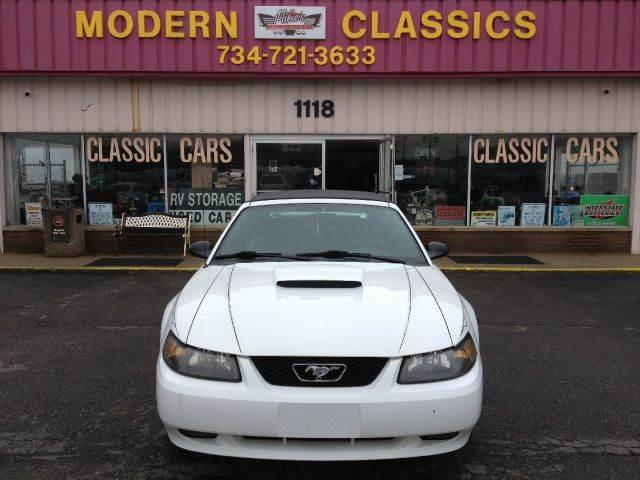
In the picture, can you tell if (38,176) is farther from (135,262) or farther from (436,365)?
(436,365)

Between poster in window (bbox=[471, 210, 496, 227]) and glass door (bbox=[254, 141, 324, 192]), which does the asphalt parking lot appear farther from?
glass door (bbox=[254, 141, 324, 192])

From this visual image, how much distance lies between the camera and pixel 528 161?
11992 mm

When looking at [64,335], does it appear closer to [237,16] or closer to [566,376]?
[566,376]

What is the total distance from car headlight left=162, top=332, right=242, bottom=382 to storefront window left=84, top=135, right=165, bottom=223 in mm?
9404

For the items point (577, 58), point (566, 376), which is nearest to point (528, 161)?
point (577, 58)

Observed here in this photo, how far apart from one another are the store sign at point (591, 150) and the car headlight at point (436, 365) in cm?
1001

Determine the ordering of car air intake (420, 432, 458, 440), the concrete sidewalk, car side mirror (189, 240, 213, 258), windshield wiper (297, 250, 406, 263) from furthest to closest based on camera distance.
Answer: the concrete sidewalk
car side mirror (189, 240, 213, 258)
windshield wiper (297, 250, 406, 263)
car air intake (420, 432, 458, 440)

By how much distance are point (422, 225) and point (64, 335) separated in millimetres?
7729

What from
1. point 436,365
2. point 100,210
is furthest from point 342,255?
point 100,210

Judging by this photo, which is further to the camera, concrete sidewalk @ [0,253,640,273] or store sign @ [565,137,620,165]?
store sign @ [565,137,620,165]

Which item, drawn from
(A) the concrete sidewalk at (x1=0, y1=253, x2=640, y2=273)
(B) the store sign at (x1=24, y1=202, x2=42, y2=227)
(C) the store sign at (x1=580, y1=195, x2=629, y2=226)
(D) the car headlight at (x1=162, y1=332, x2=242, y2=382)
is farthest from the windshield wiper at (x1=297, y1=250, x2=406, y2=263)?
(B) the store sign at (x1=24, y1=202, x2=42, y2=227)

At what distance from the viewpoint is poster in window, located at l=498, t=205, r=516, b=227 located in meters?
12.2

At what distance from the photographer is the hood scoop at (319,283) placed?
11.8 ft

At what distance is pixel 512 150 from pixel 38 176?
9.69 m
